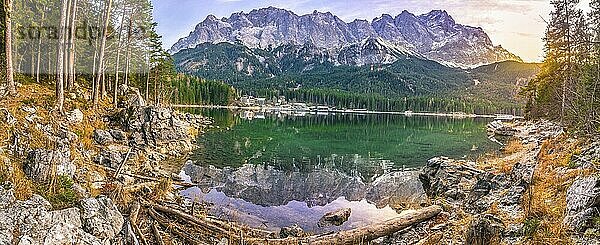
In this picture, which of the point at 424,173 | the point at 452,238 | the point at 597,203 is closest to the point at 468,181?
the point at 424,173

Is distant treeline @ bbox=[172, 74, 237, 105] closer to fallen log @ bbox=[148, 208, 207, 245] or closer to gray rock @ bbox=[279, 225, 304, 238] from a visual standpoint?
gray rock @ bbox=[279, 225, 304, 238]

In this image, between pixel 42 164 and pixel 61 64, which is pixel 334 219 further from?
pixel 61 64

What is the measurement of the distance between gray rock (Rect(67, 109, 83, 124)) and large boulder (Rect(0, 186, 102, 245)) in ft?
52.1

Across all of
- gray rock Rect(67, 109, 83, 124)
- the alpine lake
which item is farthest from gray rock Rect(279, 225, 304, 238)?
gray rock Rect(67, 109, 83, 124)

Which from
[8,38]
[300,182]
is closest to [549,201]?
[300,182]

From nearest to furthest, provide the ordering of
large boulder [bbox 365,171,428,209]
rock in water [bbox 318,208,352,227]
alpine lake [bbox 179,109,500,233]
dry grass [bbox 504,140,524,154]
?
rock in water [bbox 318,208,352,227] < alpine lake [bbox 179,109,500,233] < large boulder [bbox 365,171,428,209] < dry grass [bbox 504,140,524,154]

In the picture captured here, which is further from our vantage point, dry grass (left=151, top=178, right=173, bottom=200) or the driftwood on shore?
dry grass (left=151, top=178, right=173, bottom=200)

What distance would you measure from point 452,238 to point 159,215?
9.18 meters

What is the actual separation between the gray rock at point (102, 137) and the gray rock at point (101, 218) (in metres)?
15.3

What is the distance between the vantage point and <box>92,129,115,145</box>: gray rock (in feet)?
76.6

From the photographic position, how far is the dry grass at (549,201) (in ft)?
29.7

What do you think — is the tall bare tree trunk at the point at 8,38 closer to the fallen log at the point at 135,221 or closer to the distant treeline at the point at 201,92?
the fallen log at the point at 135,221

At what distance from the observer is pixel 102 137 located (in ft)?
78.3

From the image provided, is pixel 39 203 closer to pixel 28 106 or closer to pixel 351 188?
pixel 28 106
